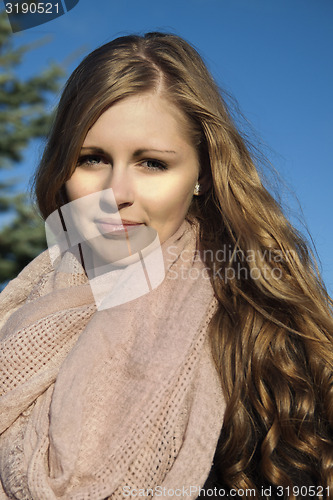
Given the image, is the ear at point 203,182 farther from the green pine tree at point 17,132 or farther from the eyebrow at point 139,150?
the green pine tree at point 17,132

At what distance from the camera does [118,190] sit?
179 centimetres

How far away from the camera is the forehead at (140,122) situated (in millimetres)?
1832

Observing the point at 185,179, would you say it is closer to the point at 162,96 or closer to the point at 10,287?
the point at 162,96

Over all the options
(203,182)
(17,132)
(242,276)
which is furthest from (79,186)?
(17,132)

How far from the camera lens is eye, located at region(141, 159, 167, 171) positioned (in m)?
1.88

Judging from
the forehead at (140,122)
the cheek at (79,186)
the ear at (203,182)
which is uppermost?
the forehead at (140,122)

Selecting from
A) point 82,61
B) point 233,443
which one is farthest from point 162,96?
point 233,443

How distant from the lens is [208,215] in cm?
220

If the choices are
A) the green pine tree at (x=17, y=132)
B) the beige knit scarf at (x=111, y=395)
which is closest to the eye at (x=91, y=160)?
the beige knit scarf at (x=111, y=395)

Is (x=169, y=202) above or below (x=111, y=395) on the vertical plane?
above

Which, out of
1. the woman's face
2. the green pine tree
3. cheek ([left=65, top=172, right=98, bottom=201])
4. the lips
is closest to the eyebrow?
the woman's face

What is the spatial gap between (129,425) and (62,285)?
70 centimetres

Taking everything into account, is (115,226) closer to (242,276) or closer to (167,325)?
(167,325)

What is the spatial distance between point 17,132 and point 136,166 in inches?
335
